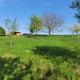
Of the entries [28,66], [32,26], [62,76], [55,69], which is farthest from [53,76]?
[32,26]

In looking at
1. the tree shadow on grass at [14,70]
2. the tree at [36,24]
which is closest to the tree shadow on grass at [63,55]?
the tree shadow on grass at [14,70]

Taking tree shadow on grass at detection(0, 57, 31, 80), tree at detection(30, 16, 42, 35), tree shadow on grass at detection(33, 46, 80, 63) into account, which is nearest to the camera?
tree shadow on grass at detection(0, 57, 31, 80)

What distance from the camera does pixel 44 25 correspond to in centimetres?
10012

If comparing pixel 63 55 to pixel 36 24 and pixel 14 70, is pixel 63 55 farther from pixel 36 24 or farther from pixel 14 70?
pixel 36 24

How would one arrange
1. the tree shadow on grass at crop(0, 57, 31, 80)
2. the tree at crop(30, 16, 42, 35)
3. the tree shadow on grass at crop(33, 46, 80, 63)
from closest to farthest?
1. the tree shadow on grass at crop(0, 57, 31, 80)
2. the tree shadow on grass at crop(33, 46, 80, 63)
3. the tree at crop(30, 16, 42, 35)

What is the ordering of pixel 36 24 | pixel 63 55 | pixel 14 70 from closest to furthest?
pixel 14 70 → pixel 63 55 → pixel 36 24

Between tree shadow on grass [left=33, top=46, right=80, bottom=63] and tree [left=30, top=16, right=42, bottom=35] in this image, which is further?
tree [left=30, top=16, right=42, bottom=35]

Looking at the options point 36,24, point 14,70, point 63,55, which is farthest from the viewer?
point 36,24

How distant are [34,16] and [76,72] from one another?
89.1 meters

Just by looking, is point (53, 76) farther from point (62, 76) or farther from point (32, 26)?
point (32, 26)

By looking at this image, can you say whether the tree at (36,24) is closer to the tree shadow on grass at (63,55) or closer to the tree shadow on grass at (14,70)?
the tree shadow on grass at (63,55)

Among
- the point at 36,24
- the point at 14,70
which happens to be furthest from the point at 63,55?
the point at 36,24

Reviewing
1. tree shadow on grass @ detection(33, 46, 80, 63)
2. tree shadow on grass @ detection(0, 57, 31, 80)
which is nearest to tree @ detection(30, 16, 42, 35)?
tree shadow on grass @ detection(33, 46, 80, 63)

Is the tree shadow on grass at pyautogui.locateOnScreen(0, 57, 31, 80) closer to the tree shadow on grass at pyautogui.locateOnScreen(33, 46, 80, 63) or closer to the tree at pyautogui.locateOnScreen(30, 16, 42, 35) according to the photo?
the tree shadow on grass at pyautogui.locateOnScreen(33, 46, 80, 63)
